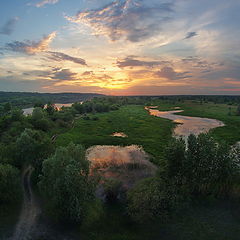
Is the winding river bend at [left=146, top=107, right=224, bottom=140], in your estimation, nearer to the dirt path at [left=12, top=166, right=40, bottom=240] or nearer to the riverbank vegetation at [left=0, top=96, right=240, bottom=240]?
the riverbank vegetation at [left=0, top=96, right=240, bottom=240]

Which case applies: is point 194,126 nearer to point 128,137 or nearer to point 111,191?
point 128,137

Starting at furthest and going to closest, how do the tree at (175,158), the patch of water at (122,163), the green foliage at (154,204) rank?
the patch of water at (122,163) → the tree at (175,158) → the green foliage at (154,204)

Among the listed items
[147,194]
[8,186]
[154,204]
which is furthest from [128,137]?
[8,186]

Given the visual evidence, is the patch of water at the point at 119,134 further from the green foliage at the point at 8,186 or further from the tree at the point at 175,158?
the green foliage at the point at 8,186

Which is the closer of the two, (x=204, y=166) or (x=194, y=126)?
(x=204, y=166)

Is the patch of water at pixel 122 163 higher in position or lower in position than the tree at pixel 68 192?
lower

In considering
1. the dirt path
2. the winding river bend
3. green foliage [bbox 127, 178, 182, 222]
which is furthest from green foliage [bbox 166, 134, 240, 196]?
the winding river bend

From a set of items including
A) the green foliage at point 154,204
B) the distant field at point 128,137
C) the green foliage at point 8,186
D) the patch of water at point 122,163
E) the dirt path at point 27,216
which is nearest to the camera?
the dirt path at point 27,216

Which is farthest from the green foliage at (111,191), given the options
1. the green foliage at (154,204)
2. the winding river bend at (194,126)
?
the winding river bend at (194,126)

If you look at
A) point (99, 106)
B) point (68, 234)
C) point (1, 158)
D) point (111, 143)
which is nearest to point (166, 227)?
point (68, 234)

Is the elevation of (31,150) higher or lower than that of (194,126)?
higher
